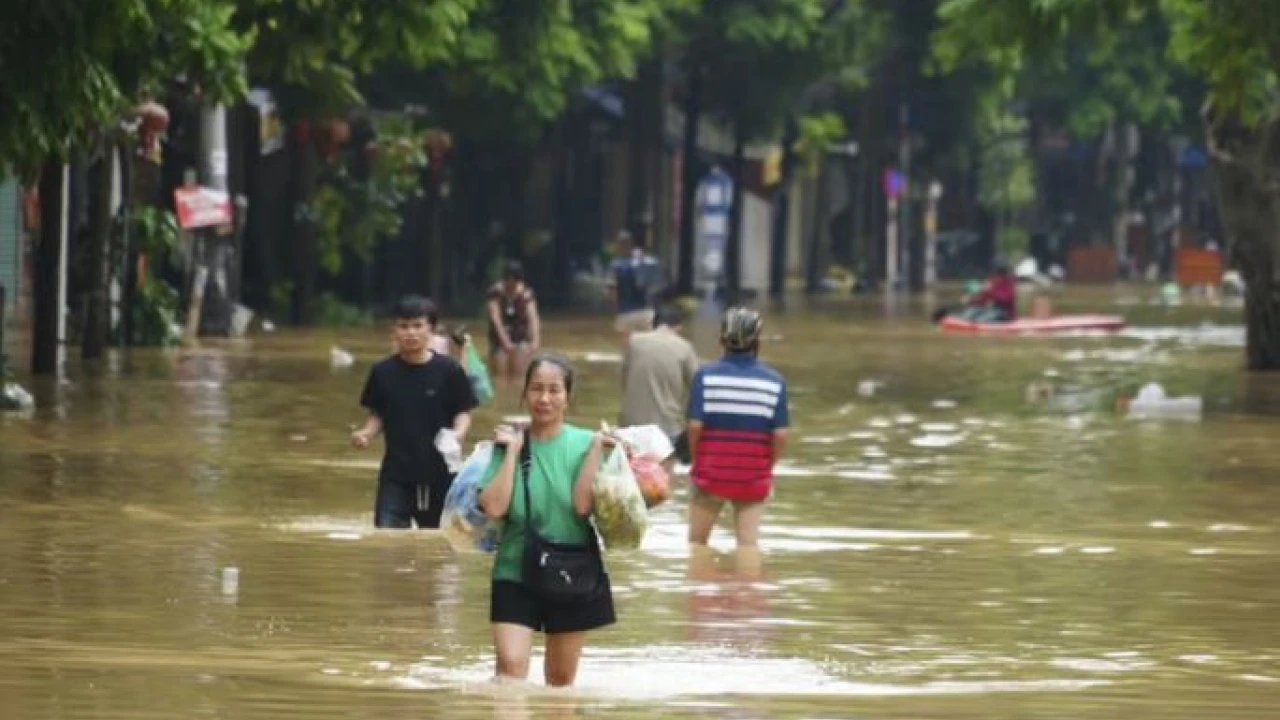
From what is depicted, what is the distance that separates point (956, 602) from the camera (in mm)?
17172

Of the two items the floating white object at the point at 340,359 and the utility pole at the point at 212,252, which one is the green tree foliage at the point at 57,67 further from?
the utility pole at the point at 212,252

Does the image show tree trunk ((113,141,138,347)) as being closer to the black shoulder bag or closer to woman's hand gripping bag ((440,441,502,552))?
woman's hand gripping bag ((440,441,502,552))

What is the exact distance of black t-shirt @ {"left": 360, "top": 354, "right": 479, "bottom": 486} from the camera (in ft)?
58.9

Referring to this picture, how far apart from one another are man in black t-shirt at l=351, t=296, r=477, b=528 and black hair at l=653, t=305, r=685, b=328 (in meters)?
4.53

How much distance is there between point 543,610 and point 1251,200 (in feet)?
96.3

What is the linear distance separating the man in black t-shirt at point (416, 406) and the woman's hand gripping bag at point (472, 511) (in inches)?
187

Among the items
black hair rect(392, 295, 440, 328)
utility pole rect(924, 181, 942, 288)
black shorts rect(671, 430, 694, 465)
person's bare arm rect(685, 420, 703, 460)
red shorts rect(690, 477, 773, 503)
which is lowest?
utility pole rect(924, 181, 942, 288)

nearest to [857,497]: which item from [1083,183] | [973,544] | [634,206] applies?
[973,544]

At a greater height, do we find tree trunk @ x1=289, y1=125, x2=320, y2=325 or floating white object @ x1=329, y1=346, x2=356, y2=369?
tree trunk @ x1=289, y1=125, x2=320, y2=325

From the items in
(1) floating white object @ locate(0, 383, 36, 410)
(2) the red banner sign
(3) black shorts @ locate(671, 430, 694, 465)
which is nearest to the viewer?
(3) black shorts @ locate(671, 430, 694, 465)

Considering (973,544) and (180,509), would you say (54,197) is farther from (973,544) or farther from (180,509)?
(973,544)

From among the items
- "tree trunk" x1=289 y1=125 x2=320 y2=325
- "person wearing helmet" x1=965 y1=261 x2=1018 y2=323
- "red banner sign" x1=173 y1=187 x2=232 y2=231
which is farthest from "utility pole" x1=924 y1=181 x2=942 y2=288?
"red banner sign" x1=173 y1=187 x2=232 y2=231

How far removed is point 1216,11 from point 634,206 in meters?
41.6

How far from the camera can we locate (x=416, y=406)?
18.0m
